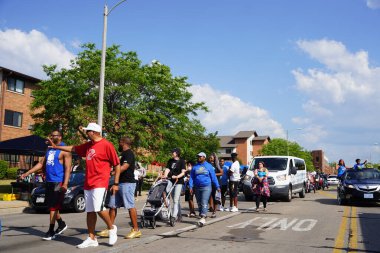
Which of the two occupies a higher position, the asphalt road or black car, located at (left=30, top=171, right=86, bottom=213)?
black car, located at (left=30, top=171, right=86, bottom=213)

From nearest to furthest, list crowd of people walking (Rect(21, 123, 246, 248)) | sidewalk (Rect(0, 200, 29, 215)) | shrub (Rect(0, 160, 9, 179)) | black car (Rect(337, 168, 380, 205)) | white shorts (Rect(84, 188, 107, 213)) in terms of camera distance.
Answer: white shorts (Rect(84, 188, 107, 213)) → crowd of people walking (Rect(21, 123, 246, 248)) → sidewalk (Rect(0, 200, 29, 215)) → black car (Rect(337, 168, 380, 205)) → shrub (Rect(0, 160, 9, 179))

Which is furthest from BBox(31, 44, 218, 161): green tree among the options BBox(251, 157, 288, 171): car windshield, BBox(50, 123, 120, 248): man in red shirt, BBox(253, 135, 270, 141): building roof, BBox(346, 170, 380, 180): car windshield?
BBox(253, 135, 270, 141): building roof

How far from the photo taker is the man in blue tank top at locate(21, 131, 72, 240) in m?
7.70

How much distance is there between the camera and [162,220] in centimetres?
1046

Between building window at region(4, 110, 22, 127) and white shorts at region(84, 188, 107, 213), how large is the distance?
3864 centimetres

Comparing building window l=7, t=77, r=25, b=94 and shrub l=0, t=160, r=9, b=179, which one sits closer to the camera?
shrub l=0, t=160, r=9, b=179

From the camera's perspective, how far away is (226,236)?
331 inches

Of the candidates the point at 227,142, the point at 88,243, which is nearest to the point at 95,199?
the point at 88,243

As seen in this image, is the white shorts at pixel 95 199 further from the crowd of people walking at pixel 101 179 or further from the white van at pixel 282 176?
the white van at pixel 282 176

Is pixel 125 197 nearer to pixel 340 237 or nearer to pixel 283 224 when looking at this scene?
pixel 340 237

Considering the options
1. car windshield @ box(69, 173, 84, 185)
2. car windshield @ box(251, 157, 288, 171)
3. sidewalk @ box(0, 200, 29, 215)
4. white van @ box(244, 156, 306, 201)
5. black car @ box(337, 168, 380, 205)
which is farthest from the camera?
car windshield @ box(251, 157, 288, 171)

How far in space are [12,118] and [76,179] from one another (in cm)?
3136

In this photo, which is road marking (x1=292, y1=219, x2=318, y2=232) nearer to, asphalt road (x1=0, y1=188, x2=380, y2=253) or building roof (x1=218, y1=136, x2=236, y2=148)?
asphalt road (x1=0, y1=188, x2=380, y2=253)

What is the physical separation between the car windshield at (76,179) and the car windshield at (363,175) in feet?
36.5
